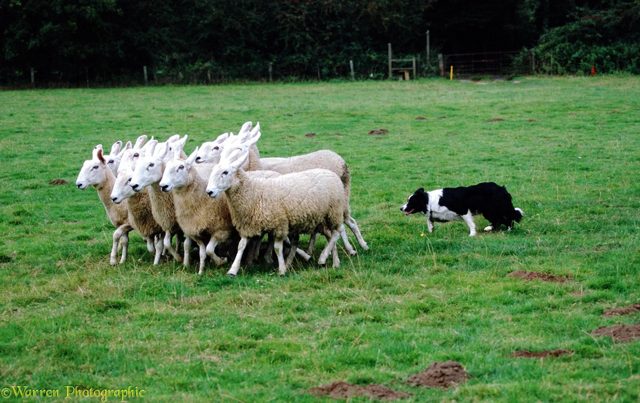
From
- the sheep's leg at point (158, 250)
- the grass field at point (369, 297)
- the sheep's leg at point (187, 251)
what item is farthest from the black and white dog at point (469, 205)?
the sheep's leg at point (158, 250)

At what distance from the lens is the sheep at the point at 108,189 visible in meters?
9.66

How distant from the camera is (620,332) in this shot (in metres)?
6.06

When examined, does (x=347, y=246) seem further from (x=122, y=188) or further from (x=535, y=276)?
(x=122, y=188)

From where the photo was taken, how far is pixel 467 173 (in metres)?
14.7

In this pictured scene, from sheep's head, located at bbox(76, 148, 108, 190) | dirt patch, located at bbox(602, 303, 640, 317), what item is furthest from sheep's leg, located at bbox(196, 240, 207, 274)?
dirt patch, located at bbox(602, 303, 640, 317)

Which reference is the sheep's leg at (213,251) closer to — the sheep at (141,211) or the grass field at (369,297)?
the grass field at (369,297)

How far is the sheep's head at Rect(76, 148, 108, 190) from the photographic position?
9820 millimetres

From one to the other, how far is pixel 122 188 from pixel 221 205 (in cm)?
125

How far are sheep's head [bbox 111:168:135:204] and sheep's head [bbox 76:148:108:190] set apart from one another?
894 mm

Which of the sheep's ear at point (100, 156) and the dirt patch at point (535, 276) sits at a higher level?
the sheep's ear at point (100, 156)

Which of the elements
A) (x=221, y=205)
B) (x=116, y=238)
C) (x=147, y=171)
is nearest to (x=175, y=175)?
(x=147, y=171)

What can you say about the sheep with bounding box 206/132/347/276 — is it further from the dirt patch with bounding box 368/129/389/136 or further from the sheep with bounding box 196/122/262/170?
the dirt patch with bounding box 368/129/389/136


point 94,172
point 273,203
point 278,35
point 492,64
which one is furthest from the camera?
point 278,35

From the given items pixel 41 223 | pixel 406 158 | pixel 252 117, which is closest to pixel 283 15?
pixel 252 117
